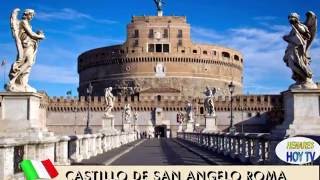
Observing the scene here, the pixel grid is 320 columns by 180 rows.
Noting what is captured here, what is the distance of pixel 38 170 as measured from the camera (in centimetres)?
570

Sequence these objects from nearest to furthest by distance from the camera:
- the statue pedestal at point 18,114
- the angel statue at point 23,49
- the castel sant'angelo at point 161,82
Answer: the statue pedestal at point 18,114 < the angel statue at point 23,49 < the castel sant'angelo at point 161,82

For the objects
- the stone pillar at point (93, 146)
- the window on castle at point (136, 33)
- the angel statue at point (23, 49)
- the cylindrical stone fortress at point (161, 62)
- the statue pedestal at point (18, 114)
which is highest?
the window on castle at point (136, 33)

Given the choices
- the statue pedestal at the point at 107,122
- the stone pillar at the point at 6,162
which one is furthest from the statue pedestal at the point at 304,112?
the statue pedestal at the point at 107,122

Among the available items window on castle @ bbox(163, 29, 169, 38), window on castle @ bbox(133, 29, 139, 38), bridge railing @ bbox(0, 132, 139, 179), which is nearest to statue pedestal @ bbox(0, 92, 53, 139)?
bridge railing @ bbox(0, 132, 139, 179)

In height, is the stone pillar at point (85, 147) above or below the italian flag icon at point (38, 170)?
below

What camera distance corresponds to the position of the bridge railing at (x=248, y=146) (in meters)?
10.8

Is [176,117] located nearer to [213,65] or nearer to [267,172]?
→ [213,65]

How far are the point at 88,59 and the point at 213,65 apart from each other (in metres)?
22.8

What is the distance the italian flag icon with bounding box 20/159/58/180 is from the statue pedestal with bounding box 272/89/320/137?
5.70 meters

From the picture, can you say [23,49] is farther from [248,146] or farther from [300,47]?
[248,146]

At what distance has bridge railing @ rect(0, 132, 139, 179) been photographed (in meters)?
7.48

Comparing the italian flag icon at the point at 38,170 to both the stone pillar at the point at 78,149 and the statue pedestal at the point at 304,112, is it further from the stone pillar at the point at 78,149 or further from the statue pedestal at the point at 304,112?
the stone pillar at the point at 78,149

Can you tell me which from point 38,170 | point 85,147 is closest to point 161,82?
point 85,147

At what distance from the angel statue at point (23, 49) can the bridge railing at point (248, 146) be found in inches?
191
